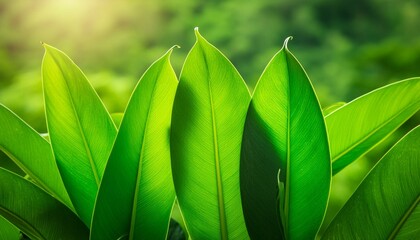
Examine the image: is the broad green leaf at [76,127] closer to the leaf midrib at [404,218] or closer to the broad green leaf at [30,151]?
the broad green leaf at [30,151]

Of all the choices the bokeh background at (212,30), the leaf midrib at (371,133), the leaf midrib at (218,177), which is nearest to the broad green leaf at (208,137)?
the leaf midrib at (218,177)

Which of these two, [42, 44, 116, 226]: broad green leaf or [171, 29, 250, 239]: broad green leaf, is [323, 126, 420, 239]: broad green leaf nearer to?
[171, 29, 250, 239]: broad green leaf

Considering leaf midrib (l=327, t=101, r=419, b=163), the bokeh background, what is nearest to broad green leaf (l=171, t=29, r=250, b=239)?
leaf midrib (l=327, t=101, r=419, b=163)

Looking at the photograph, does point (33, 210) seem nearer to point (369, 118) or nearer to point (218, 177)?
point (218, 177)

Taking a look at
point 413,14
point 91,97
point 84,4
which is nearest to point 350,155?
point 91,97

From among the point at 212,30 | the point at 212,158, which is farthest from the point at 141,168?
the point at 212,30

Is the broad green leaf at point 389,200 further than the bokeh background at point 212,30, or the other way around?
the bokeh background at point 212,30
